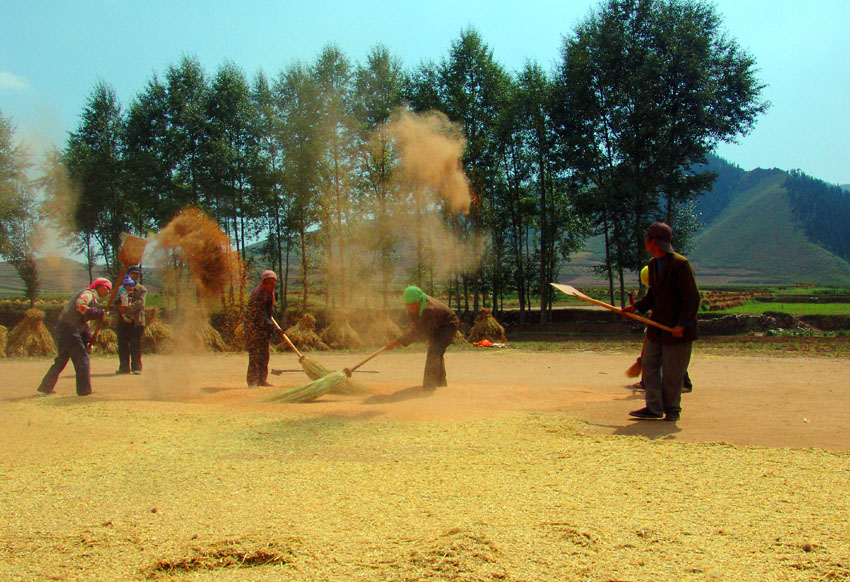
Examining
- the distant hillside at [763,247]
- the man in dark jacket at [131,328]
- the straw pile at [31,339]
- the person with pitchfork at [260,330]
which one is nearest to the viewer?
the person with pitchfork at [260,330]

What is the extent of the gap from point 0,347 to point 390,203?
→ 1230 centimetres

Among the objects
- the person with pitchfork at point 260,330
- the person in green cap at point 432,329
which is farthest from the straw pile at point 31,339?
the person in green cap at point 432,329

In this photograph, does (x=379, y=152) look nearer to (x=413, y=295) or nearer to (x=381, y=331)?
(x=381, y=331)

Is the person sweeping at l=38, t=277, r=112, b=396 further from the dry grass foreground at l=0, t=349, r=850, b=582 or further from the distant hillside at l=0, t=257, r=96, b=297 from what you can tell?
the distant hillside at l=0, t=257, r=96, b=297

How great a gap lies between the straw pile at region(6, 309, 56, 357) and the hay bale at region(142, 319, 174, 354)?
2.22m

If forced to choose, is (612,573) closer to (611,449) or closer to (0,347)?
(611,449)

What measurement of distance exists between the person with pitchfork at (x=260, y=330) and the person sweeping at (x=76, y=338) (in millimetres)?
2140

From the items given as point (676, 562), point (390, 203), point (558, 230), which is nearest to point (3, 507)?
point (676, 562)

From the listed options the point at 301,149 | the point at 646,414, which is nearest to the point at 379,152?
the point at 301,149

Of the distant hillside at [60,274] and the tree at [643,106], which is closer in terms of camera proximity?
the tree at [643,106]

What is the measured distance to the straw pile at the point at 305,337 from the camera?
1809 centimetres

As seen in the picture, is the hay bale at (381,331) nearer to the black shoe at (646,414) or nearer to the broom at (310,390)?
the broom at (310,390)

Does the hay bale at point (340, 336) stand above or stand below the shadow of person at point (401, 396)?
above

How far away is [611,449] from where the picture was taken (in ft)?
20.2
